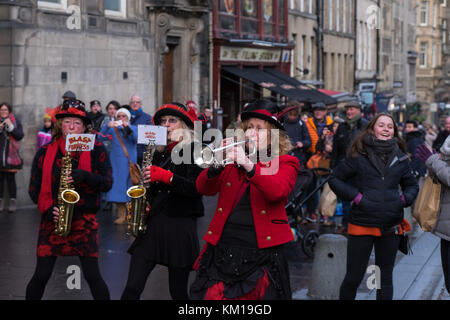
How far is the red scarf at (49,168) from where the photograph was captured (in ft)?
23.3

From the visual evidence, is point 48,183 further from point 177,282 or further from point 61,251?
point 177,282

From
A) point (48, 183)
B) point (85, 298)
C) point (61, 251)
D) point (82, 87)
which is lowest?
point (85, 298)

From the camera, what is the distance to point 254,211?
584 centimetres

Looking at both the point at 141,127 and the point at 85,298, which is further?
the point at 85,298

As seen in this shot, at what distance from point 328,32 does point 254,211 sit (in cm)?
3831

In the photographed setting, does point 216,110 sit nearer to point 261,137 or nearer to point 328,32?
point 328,32

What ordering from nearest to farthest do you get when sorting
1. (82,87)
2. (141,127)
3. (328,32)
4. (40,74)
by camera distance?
(141,127) < (40,74) < (82,87) < (328,32)

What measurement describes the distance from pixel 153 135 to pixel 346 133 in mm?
6599

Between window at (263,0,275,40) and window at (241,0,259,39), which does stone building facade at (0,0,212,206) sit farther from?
window at (263,0,275,40)

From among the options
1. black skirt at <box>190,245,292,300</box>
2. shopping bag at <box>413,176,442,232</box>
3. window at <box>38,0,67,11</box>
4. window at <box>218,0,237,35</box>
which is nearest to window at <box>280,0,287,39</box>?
window at <box>218,0,237,35</box>
